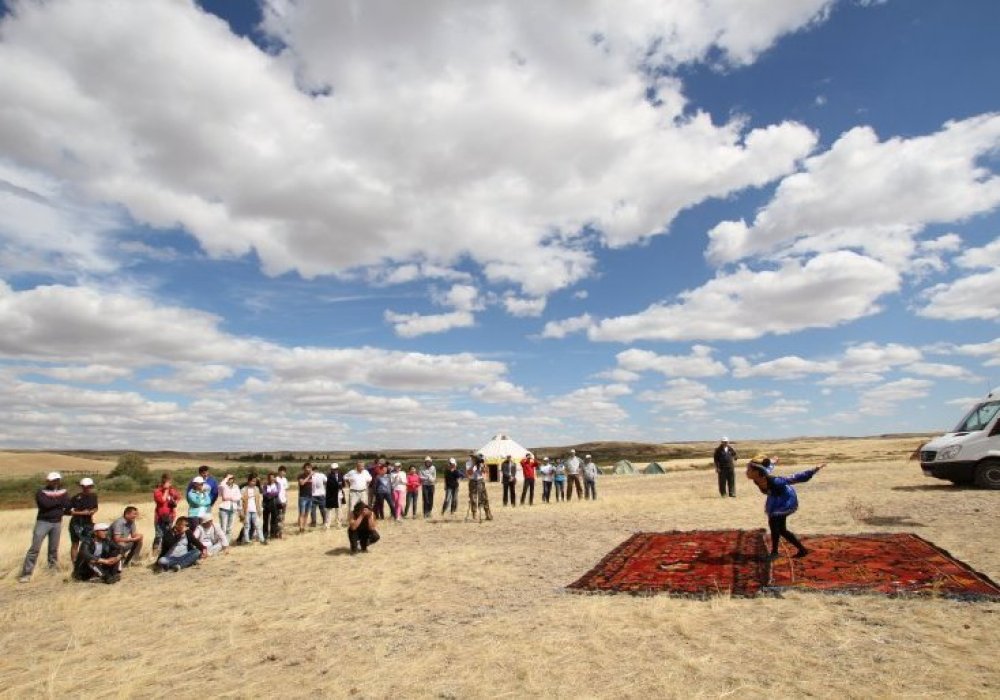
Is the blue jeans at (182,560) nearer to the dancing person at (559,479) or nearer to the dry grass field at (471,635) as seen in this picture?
the dry grass field at (471,635)

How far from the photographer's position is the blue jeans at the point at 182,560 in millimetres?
12086

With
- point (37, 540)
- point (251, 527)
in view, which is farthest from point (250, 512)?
point (37, 540)

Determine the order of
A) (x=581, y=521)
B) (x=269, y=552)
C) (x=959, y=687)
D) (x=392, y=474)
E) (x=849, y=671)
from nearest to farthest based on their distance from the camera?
(x=959, y=687) → (x=849, y=671) → (x=269, y=552) → (x=581, y=521) → (x=392, y=474)

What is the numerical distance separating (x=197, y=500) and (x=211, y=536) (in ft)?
3.04

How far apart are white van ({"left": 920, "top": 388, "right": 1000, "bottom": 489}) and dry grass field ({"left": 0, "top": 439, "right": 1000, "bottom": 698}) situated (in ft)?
20.8

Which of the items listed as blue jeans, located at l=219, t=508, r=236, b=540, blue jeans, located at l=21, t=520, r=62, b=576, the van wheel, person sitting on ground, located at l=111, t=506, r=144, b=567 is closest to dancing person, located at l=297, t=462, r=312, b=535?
blue jeans, located at l=219, t=508, r=236, b=540

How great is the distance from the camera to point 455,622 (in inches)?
305

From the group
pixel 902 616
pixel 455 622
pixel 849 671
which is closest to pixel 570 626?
pixel 455 622

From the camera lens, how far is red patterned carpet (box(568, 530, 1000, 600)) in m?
7.79

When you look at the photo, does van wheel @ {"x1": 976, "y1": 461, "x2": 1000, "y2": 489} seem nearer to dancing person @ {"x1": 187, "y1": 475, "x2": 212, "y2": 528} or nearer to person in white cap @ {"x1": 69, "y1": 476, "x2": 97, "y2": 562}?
dancing person @ {"x1": 187, "y1": 475, "x2": 212, "y2": 528}

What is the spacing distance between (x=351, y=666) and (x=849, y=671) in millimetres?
4797

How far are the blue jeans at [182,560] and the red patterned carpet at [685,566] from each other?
802cm

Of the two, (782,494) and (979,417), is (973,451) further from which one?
(782,494)

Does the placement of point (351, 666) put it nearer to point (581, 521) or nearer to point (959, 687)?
point (959, 687)
